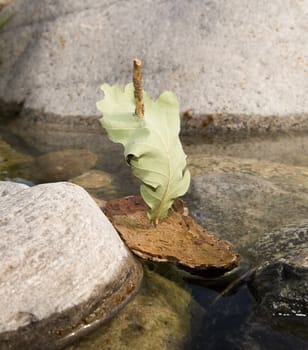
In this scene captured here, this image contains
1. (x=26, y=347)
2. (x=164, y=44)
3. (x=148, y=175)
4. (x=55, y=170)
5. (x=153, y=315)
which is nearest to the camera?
(x=26, y=347)

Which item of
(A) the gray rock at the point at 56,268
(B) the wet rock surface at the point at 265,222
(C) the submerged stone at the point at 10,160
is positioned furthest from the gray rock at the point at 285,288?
(C) the submerged stone at the point at 10,160

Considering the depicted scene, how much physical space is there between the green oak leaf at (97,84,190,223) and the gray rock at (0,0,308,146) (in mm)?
2839

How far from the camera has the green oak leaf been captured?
3.15 meters

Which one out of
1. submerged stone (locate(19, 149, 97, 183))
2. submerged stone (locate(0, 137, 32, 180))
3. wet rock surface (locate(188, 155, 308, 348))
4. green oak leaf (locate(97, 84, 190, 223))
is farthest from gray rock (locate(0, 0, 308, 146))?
green oak leaf (locate(97, 84, 190, 223))

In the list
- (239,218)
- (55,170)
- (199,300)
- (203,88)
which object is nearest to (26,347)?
(199,300)

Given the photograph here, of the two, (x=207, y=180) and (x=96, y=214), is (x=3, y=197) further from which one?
(x=207, y=180)

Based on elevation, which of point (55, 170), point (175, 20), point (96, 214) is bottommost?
point (55, 170)

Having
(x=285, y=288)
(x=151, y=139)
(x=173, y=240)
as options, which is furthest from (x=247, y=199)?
(x=285, y=288)

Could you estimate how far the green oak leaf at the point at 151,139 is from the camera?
10.3 feet

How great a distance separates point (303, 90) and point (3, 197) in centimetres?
397

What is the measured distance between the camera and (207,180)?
4.39 m

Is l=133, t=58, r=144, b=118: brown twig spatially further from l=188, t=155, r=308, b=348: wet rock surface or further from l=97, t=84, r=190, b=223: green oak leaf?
l=188, t=155, r=308, b=348: wet rock surface

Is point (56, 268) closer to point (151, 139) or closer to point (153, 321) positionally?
point (153, 321)

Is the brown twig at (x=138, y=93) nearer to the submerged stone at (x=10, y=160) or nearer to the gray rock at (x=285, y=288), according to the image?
the gray rock at (x=285, y=288)
